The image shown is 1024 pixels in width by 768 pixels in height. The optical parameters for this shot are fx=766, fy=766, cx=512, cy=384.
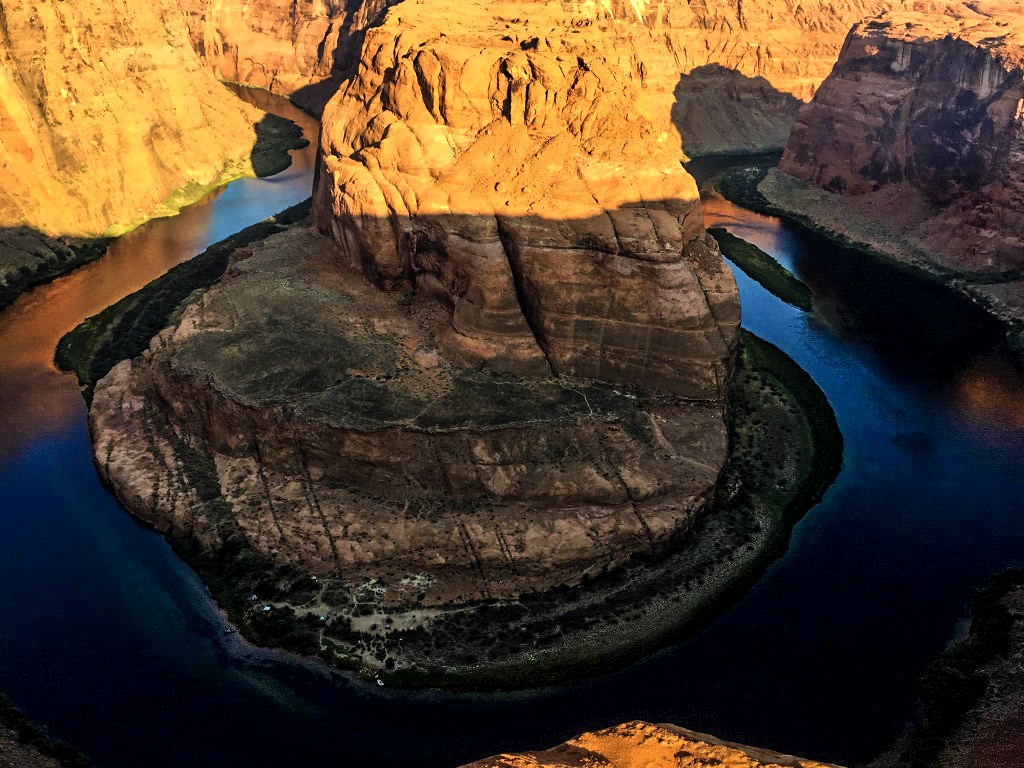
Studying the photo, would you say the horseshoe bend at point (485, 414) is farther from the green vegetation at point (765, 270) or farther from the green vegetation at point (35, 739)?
the green vegetation at point (765, 270)

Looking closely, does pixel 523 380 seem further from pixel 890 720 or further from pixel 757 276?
pixel 757 276

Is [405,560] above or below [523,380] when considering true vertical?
below

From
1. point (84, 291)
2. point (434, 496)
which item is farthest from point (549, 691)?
point (84, 291)

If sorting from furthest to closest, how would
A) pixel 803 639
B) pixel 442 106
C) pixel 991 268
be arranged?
pixel 991 268
pixel 442 106
pixel 803 639

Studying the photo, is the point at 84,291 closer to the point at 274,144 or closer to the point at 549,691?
the point at 274,144

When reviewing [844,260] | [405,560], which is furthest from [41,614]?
[844,260]

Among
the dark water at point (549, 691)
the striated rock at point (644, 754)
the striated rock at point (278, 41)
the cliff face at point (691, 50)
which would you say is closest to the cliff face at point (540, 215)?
the dark water at point (549, 691)

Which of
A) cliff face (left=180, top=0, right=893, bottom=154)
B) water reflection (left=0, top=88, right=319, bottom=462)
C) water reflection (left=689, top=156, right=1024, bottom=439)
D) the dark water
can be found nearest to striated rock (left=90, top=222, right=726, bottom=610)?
the dark water
